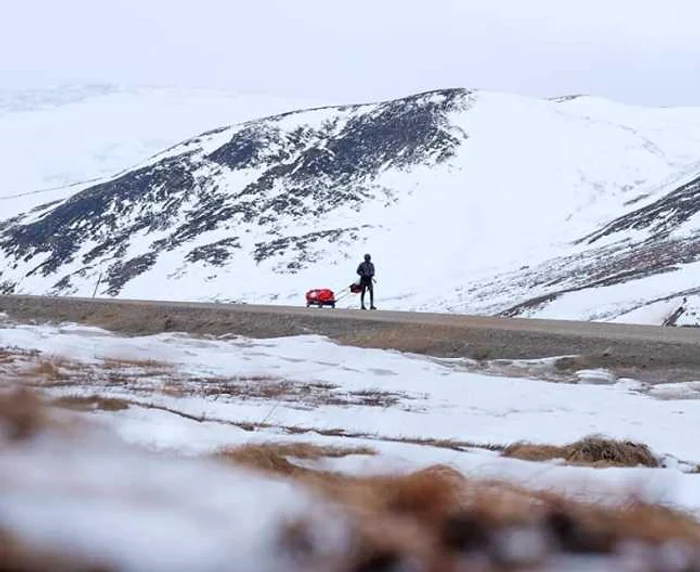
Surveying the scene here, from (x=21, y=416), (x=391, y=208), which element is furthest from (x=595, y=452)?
(x=391, y=208)

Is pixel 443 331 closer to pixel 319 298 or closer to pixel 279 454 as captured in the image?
pixel 279 454

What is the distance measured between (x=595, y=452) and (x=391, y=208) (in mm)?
87189

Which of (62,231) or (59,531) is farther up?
(62,231)

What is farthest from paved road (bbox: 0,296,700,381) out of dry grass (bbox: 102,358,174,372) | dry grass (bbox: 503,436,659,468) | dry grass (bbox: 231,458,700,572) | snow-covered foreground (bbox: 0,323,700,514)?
dry grass (bbox: 231,458,700,572)

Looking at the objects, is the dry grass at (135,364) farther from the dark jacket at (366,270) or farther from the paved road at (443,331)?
the dark jacket at (366,270)

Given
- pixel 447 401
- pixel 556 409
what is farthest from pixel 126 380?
pixel 556 409

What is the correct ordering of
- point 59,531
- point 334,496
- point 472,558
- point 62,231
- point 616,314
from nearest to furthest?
point 59,531 → point 472,558 → point 334,496 → point 616,314 → point 62,231

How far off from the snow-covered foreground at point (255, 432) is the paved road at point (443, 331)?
1067 mm

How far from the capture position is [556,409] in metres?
12.5

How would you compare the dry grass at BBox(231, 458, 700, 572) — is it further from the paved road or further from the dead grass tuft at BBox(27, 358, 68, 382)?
the paved road

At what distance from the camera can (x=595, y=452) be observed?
8.98 meters

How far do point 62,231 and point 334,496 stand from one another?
107 m

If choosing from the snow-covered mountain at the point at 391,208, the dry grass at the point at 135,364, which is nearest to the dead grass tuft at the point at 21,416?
the dry grass at the point at 135,364

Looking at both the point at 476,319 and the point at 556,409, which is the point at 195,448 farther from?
the point at 476,319
